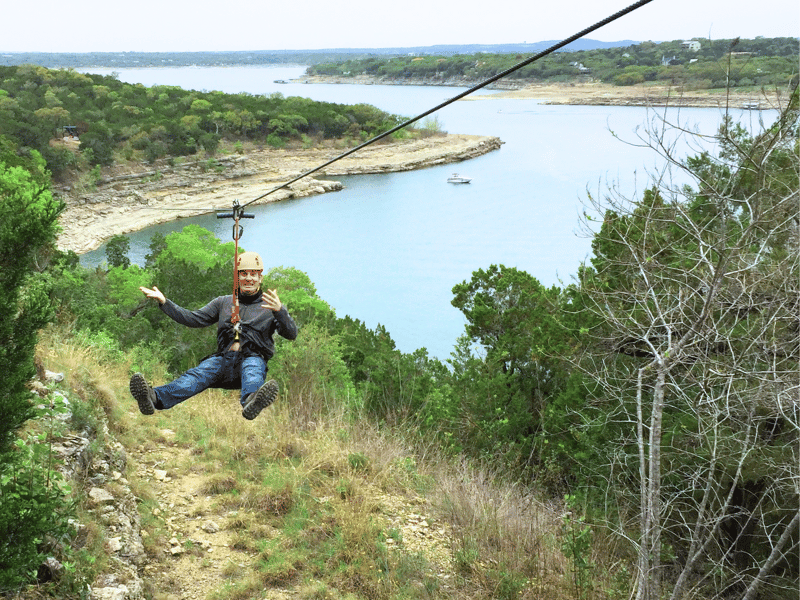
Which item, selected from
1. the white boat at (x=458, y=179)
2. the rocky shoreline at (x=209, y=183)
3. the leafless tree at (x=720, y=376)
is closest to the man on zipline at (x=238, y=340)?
the leafless tree at (x=720, y=376)

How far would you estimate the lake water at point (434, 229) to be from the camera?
34531mm

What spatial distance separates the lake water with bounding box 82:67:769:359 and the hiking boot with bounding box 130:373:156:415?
77.5 ft

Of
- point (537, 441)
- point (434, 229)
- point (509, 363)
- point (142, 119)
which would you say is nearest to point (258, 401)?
point (537, 441)

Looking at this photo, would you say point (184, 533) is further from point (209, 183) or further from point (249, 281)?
point (209, 183)

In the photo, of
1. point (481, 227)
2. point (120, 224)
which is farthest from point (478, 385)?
point (120, 224)

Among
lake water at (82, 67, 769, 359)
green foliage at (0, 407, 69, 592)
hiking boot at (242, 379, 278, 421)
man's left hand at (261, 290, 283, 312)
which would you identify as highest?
man's left hand at (261, 290, 283, 312)

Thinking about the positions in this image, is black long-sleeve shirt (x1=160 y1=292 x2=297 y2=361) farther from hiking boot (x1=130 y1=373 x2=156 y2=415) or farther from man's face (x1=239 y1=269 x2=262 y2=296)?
hiking boot (x1=130 y1=373 x2=156 y2=415)

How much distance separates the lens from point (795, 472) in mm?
5699

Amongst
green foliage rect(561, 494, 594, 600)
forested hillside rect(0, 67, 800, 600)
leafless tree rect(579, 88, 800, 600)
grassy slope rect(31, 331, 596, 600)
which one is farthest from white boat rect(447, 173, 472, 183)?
green foliage rect(561, 494, 594, 600)

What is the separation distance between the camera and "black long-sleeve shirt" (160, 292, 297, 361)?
4414mm

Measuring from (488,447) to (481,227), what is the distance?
36.2 m

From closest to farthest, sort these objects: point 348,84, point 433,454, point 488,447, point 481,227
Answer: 1. point 433,454
2. point 488,447
3. point 481,227
4. point 348,84

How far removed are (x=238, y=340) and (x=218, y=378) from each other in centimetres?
32

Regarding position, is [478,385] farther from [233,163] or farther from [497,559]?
[233,163]
